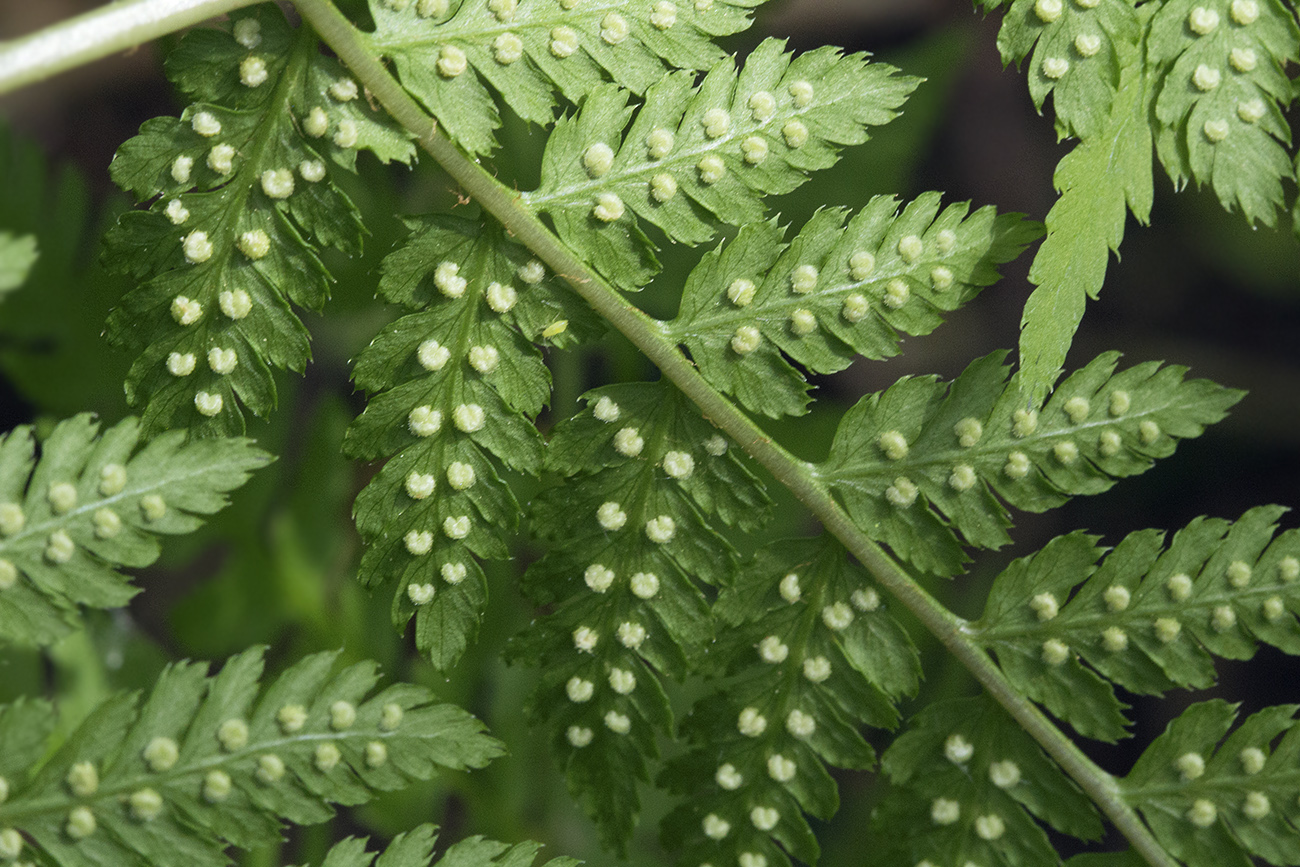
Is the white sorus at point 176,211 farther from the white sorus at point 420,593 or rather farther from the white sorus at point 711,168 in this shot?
the white sorus at point 711,168

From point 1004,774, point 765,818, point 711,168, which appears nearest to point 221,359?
point 711,168

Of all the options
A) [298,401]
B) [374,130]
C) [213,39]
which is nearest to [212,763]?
[374,130]

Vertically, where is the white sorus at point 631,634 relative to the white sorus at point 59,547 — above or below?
below

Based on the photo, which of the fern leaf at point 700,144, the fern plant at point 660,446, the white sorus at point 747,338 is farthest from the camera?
the white sorus at point 747,338

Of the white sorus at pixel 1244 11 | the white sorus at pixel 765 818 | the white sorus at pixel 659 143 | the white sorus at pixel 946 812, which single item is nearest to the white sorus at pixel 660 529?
the white sorus at pixel 765 818

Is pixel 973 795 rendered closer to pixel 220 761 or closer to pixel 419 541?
pixel 419 541

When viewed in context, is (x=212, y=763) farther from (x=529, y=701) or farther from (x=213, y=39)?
(x=213, y=39)

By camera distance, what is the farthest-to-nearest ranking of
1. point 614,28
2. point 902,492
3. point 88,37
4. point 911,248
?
1. point 902,492
2. point 911,248
3. point 614,28
4. point 88,37

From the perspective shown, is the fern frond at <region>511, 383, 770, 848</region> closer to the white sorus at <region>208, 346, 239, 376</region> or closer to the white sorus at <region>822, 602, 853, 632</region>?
the white sorus at <region>822, 602, 853, 632</region>
